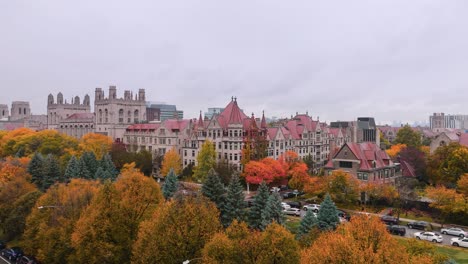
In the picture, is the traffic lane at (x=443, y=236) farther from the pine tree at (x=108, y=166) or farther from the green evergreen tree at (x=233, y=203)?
the pine tree at (x=108, y=166)

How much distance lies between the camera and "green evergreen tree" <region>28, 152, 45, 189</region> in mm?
65562

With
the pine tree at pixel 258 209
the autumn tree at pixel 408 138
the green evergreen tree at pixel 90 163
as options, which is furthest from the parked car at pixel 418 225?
the autumn tree at pixel 408 138

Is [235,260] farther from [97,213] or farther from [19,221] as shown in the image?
[19,221]

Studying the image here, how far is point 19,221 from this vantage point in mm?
45438

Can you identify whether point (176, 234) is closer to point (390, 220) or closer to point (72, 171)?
point (390, 220)

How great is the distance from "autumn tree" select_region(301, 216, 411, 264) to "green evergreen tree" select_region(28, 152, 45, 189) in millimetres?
54383

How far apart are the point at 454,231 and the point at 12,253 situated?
1975 inches

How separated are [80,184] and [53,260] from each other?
30.2 ft

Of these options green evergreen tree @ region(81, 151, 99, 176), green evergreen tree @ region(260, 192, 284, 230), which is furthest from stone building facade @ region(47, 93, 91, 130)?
green evergreen tree @ region(260, 192, 284, 230)

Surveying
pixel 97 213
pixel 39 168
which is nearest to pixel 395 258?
pixel 97 213

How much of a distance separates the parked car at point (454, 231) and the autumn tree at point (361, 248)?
27.8m

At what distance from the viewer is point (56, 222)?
3912 cm

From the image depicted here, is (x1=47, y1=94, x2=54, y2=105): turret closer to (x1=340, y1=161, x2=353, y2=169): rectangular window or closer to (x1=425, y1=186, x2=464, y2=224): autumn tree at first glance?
(x1=340, y1=161, x2=353, y2=169): rectangular window

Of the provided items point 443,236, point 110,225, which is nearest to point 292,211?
point 443,236
